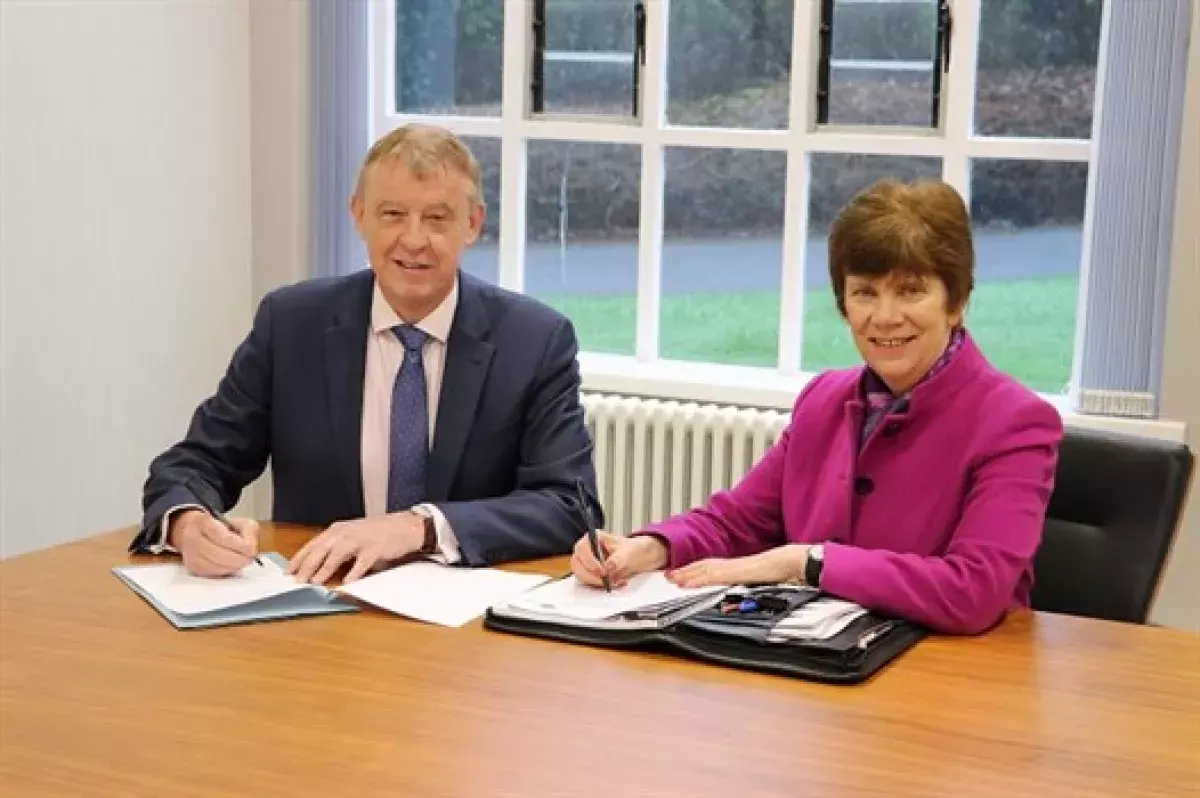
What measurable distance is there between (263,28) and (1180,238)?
239 centimetres

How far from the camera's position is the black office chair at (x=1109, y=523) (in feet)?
7.83

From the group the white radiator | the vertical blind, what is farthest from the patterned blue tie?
the vertical blind

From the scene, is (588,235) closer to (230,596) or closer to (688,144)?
(688,144)

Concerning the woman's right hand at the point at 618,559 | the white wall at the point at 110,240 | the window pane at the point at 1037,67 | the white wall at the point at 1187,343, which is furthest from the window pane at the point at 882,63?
the woman's right hand at the point at 618,559

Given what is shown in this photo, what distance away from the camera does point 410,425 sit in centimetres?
257

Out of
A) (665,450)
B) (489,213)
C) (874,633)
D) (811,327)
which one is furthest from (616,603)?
(489,213)

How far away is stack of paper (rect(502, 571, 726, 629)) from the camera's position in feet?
6.68

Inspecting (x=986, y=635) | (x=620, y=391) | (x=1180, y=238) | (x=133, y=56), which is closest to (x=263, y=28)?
(x=133, y=56)

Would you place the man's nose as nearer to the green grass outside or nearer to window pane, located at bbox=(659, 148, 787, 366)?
the green grass outside

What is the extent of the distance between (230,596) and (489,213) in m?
2.34

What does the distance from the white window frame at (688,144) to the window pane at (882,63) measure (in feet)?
0.16

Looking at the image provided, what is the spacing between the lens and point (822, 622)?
197 cm

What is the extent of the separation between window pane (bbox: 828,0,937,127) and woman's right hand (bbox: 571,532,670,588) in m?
2.03

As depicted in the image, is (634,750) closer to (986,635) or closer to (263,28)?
(986,635)
